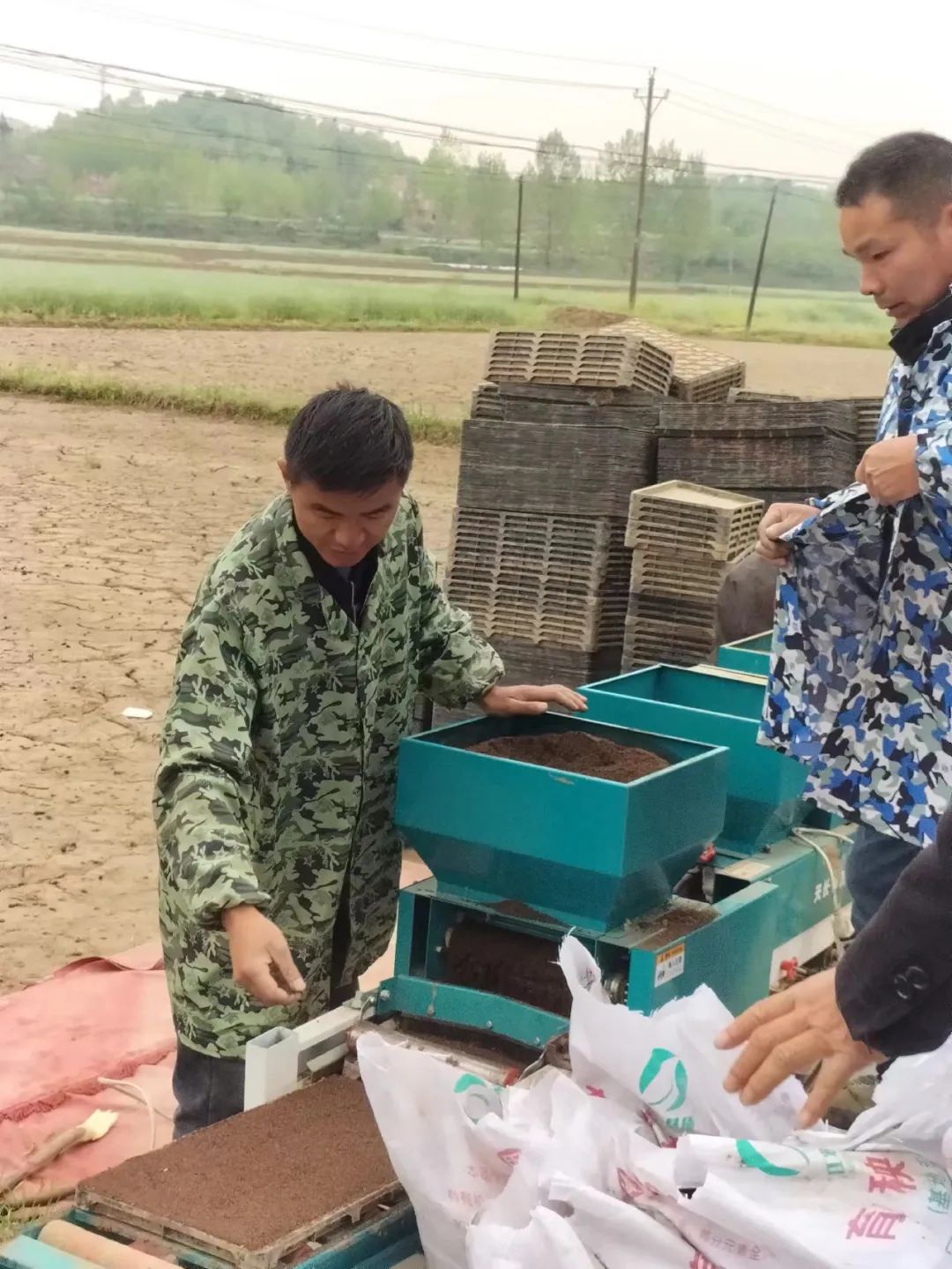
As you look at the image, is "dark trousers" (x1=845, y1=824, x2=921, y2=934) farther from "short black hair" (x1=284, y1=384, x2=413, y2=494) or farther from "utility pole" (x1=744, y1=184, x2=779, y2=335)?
"utility pole" (x1=744, y1=184, x2=779, y2=335)

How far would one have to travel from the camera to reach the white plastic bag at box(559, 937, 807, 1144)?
4.97 ft

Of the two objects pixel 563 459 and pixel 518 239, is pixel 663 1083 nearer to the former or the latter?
pixel 563 459

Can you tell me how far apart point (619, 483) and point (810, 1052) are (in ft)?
12.0

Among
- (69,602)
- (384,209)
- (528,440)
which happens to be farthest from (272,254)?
(528,440)

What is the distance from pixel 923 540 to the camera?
2.15 meters

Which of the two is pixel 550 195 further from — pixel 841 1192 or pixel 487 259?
pixel 841 1192

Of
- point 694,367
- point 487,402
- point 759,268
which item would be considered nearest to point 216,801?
point 487,402

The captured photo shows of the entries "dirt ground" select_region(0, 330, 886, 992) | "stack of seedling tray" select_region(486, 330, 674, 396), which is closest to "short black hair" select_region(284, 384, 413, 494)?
"dirt ground" select_region(0, 330, 886, 992)

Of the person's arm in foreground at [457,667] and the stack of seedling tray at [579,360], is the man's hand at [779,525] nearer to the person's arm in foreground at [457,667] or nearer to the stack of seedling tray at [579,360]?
the person's arm in foreground at [457,667]

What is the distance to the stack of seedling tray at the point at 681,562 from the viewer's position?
455 centimetres

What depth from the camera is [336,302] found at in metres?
20.3

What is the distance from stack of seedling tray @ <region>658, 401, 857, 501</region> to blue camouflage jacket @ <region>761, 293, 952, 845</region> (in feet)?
8.04

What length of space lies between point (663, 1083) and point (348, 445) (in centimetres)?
97

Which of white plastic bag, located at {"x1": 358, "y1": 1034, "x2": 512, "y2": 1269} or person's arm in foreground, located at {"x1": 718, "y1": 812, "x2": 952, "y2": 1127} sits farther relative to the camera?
white plastic bag, located at {"x1": 358, "y1": 1034, "x2": 512, "y2": 1269}
